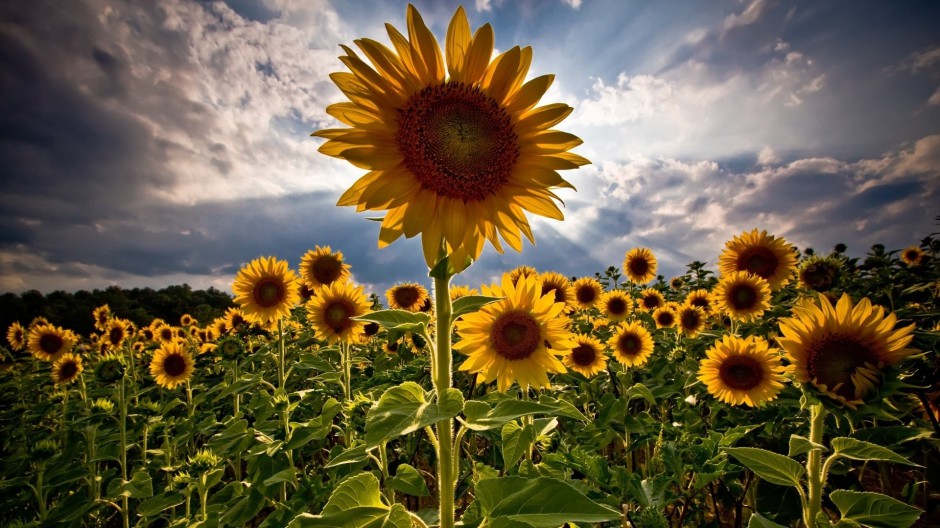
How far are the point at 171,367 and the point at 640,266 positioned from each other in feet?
28.3

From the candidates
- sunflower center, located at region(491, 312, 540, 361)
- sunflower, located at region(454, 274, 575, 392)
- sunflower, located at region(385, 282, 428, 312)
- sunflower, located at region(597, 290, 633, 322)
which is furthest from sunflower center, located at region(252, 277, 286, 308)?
sunflower, located at region(597, 290, 633, 322)

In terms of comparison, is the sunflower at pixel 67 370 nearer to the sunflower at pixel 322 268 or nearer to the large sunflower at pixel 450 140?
the sunflower at pixel 322 268

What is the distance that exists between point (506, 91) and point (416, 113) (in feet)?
1.35

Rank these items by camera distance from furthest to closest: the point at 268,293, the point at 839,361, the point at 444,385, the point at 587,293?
the point at 587,293 → the point at 268,293 → the point at 839,361 → the point at 444,385

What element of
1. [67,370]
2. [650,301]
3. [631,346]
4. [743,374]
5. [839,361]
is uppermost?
[650,301]

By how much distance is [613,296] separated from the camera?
770 centimetres

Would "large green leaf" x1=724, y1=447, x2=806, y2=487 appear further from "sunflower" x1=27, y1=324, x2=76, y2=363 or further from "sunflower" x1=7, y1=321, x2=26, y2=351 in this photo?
"sunflower" x1=7, y1=321, x2=26, y2=351

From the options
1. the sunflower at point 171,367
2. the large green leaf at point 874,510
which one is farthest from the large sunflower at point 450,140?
the sunflower at point 171,367

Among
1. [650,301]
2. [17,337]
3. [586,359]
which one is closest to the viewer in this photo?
[586,359]

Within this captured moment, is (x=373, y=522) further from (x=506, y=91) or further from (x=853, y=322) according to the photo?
(x=853, y=322)

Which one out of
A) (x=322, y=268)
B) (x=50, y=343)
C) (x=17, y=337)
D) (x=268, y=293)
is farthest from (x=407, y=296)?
(x=17, y=337)

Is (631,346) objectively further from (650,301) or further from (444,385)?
(444,385)

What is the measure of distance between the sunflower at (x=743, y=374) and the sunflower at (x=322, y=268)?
436 centimetres

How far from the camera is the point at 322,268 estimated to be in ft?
18.9
